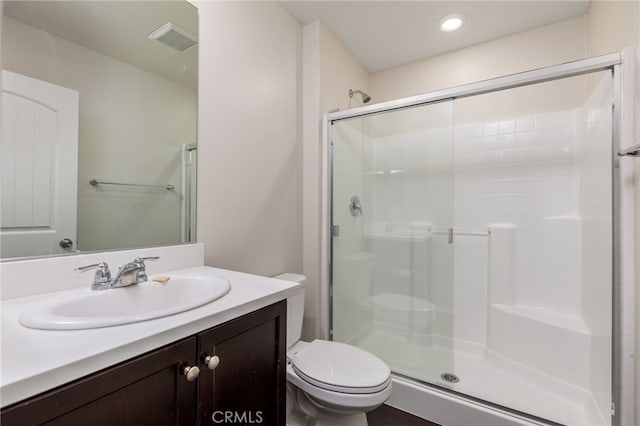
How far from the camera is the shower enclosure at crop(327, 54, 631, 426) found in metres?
1.68

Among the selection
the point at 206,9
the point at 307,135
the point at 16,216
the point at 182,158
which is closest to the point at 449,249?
the point at 307,135

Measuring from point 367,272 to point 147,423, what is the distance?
5.84ft

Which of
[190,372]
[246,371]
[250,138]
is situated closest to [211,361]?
[190,372]

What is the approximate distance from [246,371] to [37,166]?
92 centimetres

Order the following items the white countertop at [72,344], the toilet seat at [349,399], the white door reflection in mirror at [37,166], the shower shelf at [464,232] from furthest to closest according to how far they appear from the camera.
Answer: the shower shelf at [464,232] < the toilet seat at [349,399] < the white door reflection in mirror at [37,166] < the white countertop at [72,344]

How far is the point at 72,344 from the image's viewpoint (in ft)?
1.83

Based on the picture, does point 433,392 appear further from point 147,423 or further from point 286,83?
point 286,83

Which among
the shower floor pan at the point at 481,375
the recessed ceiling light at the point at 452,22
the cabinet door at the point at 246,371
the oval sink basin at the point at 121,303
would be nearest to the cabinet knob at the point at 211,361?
the cabinet door at the point at 246,371

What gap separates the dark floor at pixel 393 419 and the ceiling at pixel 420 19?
7.88 feet

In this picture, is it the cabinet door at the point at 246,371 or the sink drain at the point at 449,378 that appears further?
the sink drain at the point at 449,378

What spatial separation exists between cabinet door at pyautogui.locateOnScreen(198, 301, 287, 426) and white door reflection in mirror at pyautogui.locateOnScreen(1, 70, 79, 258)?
655 millimetres

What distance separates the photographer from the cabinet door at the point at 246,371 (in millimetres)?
745

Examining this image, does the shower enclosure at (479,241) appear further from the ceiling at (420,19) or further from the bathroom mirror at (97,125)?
the bathroom mirror at (97,125)

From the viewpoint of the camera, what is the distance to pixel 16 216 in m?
0.88
